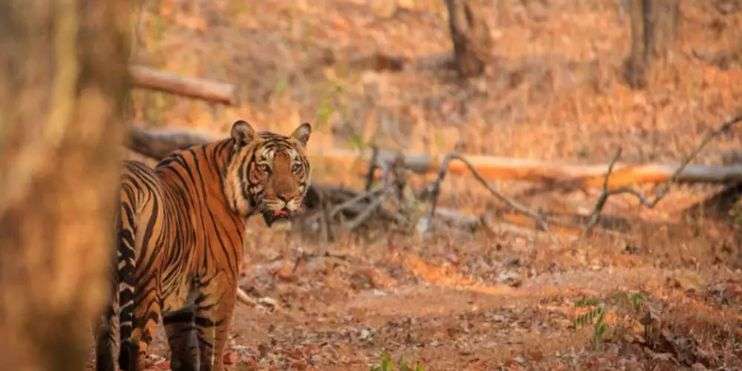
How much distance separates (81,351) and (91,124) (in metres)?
0.49

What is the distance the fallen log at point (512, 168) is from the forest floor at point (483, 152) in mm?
263

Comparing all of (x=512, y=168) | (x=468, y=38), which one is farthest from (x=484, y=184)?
(x=468, y=38)

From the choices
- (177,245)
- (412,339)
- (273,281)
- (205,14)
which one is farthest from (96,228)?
(205,14)

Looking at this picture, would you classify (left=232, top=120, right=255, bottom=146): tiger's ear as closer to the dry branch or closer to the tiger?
the tiger

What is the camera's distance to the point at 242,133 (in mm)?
7781

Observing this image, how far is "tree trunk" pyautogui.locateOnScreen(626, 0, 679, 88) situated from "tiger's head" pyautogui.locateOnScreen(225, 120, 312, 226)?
13.3 m

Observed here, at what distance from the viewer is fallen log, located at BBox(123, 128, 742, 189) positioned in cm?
1465

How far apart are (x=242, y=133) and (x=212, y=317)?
0.95 metres

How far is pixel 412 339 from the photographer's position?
8844 mm

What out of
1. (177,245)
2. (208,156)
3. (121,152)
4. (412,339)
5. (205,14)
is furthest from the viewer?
(205,14)

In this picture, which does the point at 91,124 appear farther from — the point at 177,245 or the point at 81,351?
the point at 177,245

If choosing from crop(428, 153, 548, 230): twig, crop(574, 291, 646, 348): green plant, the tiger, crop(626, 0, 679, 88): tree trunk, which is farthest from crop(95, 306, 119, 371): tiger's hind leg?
crop(626, 0, 679, 88): tree trunk

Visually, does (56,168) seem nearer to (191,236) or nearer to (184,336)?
(191,236)

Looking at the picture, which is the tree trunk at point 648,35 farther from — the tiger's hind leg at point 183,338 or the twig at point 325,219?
the tiger's hind leg at point 183,338
